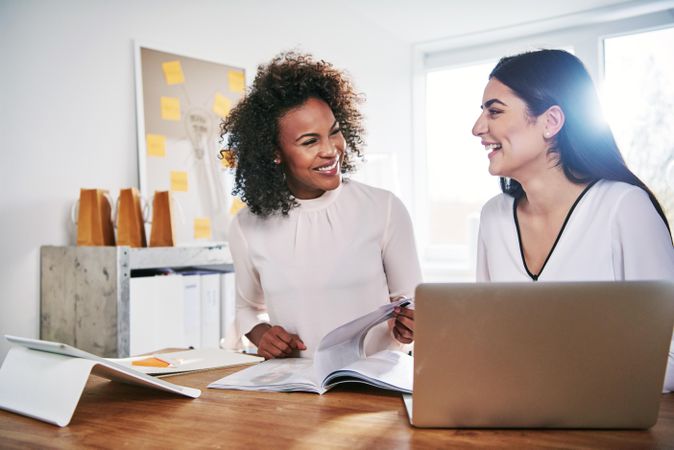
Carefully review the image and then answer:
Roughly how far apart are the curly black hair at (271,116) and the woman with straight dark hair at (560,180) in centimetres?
53

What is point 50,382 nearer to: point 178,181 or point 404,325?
point 404,325

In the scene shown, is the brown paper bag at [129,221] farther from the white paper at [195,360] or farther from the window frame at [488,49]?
the window frame at [488,49]

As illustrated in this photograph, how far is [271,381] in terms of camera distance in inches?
43.1

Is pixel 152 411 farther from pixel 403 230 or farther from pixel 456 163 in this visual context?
pixel 456 163

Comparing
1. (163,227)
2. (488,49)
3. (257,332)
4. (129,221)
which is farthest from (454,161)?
(257,332)

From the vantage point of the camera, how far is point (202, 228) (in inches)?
130

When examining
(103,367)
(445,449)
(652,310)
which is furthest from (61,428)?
(652,310)

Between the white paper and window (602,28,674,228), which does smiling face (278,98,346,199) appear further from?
window (602,28,674,228)

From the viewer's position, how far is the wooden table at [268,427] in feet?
2.62

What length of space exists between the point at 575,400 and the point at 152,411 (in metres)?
0.63

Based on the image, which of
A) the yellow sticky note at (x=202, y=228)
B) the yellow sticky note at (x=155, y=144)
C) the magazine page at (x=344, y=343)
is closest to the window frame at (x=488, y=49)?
the yellow sticky note at (x=202, y=228)

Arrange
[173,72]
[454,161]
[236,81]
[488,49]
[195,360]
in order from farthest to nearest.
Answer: [454,161]
[488,49]
[236,81]
[173,72]
[195,360]

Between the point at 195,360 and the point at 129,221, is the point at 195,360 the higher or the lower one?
the lower one

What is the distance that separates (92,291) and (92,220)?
1.03 feet
